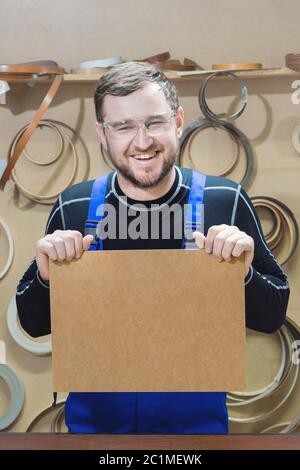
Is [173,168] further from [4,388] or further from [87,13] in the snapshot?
[4,388]

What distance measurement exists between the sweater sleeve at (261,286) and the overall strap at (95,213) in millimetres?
307

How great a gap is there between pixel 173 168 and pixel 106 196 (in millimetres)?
166

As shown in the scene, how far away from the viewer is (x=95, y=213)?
157 cm

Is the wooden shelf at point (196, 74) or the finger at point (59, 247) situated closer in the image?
the finger at point (59, 247)

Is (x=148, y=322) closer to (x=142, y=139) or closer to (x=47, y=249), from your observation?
(x=47, y=249)

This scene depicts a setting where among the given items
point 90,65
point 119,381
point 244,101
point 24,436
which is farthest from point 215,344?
point 90,65

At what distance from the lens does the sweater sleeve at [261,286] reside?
4.85 ft

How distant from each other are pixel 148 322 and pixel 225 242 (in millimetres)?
225

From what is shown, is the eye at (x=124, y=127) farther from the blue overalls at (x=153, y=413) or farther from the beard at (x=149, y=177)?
the blue overalls at (x=153, y=413)

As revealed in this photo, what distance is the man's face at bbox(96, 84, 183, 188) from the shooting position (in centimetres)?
152

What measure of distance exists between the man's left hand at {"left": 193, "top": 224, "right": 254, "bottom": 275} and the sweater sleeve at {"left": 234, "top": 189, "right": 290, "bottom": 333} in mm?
122

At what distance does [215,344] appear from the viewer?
1389 millimetres

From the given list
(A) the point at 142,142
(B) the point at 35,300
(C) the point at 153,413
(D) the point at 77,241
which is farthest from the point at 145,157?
(C) the point at 153,413

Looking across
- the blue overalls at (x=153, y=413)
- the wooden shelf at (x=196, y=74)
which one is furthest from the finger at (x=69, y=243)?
the wooden shelf at (x=196, y=74)
